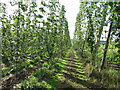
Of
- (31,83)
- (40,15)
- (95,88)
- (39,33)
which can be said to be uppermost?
(40,15)

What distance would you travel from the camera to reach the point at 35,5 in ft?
A: 28.6

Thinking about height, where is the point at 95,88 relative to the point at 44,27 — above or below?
below

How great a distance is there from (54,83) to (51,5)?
5.60m

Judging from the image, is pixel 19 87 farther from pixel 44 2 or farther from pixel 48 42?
pixel 44 2

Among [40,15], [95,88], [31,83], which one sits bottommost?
[95,88]

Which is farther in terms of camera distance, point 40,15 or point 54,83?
point 40,15

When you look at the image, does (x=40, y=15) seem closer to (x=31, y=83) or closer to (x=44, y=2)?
(x=44, y=2)

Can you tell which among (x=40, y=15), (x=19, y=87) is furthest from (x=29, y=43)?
(x=19, y=87)

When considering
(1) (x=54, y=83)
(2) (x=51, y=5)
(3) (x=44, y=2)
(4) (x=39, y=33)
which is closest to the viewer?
(1) (x=54, y=83)

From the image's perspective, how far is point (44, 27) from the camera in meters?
9.56

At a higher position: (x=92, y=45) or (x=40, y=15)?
(x=40, y=15)

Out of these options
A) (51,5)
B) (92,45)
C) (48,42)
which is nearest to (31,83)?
(48,42)

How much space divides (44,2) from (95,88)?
6.20 metres

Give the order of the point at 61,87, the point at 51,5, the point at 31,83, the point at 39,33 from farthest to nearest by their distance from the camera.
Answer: the point at 39,33, the point at 51,5, the point at 61,87, the point at 31,83
